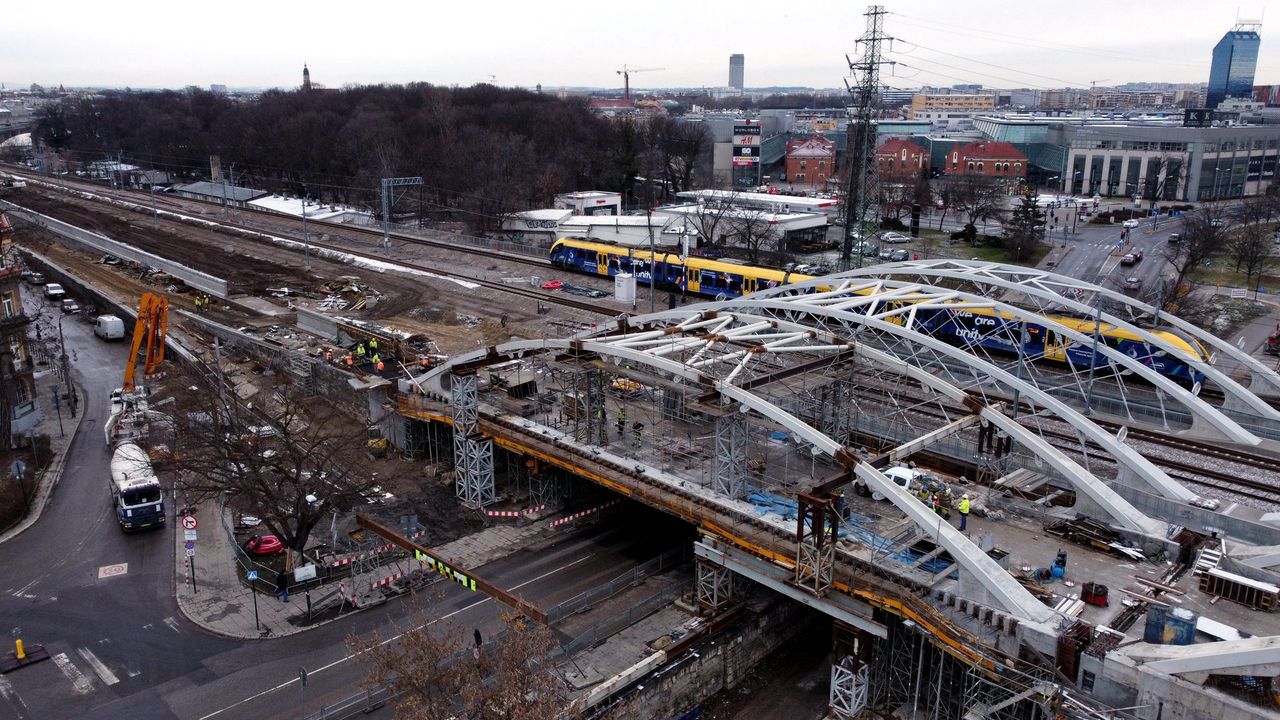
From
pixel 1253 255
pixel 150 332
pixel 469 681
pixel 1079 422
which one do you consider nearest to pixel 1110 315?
pixel 1079 422

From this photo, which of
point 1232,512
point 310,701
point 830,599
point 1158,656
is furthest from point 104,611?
point 1232,512

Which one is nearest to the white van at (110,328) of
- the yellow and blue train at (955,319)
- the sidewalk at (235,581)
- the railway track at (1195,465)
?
the sidewalk at (235,581)

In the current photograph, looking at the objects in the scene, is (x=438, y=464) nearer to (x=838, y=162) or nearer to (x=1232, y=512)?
(x=1232, y=512)

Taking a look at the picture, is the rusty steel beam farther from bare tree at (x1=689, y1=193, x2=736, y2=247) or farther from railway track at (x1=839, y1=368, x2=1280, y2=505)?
bare tree at (x1=689, y1=193, x2=736, y2=247)

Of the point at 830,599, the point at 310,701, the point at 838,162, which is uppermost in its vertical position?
the point at 838,162

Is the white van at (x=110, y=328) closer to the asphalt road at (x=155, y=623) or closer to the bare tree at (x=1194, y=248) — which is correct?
the asphalt road at (x=155, y=623)

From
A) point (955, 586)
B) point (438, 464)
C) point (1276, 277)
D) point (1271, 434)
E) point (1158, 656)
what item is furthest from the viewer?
point (1276, 277)

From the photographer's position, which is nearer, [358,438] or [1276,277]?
[358,438]
